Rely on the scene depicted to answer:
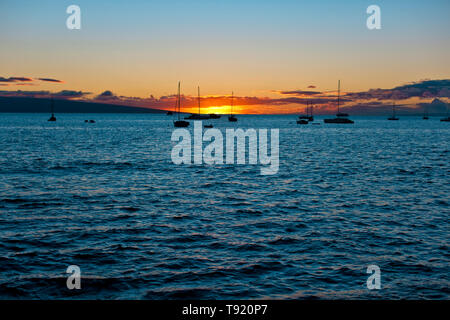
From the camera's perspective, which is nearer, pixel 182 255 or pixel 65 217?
pixel 182 255

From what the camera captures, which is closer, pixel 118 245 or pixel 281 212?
pixel 118 245

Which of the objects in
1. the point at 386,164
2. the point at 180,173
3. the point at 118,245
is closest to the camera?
the point at 118,245

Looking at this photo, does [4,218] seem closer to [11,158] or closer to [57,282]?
[57,282]

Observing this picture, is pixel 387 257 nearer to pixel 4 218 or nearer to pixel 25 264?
pixel 25 264

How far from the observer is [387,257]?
14.0m

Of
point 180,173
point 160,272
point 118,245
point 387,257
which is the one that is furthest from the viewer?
point 180,173

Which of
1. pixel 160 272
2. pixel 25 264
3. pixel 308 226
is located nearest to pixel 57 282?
pixel 25 264

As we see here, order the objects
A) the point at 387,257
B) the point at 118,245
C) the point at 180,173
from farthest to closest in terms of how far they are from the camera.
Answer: the point at 180,173 → the point at 118,245 → the point at 387,257

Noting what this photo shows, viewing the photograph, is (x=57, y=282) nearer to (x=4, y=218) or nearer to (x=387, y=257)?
(x=4, y=218)

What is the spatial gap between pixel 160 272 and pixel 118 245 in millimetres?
3390

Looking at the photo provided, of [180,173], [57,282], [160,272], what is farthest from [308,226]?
[180,173]

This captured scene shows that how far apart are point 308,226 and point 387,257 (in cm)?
457

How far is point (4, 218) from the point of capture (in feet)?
62.0

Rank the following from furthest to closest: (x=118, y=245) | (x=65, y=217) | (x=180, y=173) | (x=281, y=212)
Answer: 1. (x=180, y=173)
2. (x=281, y=212)
3. (x=65, y=217)
4. (x=118, y=245)
